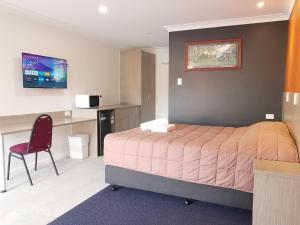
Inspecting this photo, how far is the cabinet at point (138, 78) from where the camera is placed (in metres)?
5.73

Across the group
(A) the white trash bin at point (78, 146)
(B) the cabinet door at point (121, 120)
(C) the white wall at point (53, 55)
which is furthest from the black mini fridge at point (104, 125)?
(C) the white wall at point (53, 55)

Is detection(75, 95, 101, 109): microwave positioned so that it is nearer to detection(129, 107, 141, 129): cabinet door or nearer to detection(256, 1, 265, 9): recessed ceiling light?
detection(129, 107, 141, 129): cabinet door

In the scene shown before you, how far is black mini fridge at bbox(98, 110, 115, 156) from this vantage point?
4.45 metres

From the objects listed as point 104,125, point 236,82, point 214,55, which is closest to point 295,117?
point 236,82

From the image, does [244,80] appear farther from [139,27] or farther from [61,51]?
[61,51]

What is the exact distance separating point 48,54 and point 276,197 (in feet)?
12.2

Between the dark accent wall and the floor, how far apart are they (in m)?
1.82

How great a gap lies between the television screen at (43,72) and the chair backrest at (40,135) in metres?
0.76

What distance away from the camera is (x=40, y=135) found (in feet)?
10.2

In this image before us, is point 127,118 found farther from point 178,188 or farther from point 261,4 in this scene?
point 261,4

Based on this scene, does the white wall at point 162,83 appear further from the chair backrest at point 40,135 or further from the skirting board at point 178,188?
the skirting board at point 178,188

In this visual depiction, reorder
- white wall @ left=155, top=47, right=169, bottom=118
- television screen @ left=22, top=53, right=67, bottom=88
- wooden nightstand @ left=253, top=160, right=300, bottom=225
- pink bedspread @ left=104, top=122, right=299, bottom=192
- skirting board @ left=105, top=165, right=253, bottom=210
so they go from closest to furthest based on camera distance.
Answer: wooden nightstand @ left=253, top=160, right=300, bottom=225
pink bedspread @ left=104, top=122, right=299, bottom=192
skirting board @ left=105, top=165, right=253, bottom=210
television screen @ left=22, top=53, right=67, bottom=88
white wall @ left=155, top=47, right=169, bottom=118

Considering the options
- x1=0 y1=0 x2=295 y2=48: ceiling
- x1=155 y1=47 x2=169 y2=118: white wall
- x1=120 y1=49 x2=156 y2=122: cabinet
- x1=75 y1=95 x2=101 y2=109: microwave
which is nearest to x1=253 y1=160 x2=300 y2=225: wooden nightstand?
x1=0 y1=0 x2=295 y2=48: ceiling

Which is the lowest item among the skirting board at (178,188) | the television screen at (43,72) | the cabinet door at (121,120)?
the skirting board at (178,188)
